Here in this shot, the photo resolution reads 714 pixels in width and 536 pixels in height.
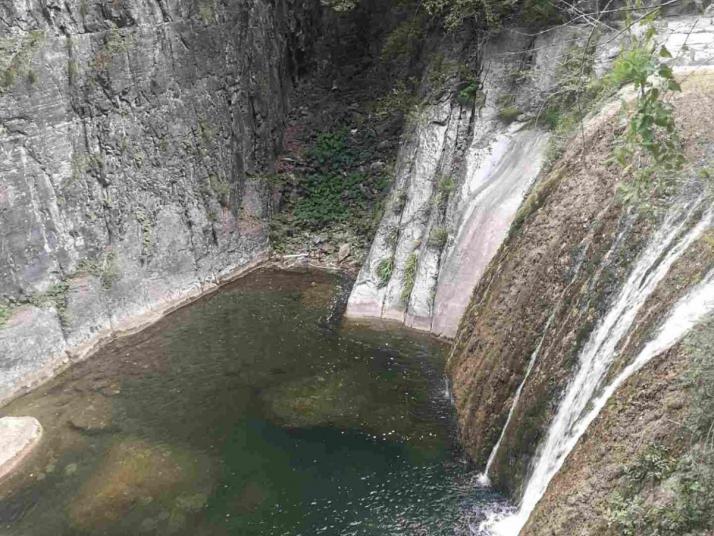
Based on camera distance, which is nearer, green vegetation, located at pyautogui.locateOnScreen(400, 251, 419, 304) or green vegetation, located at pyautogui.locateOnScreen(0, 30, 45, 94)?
green vegetation, located at pyautogui.locateOnScreen(0, 30, 45, 94)

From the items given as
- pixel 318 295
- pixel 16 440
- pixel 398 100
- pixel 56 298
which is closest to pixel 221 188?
pixel 318 295

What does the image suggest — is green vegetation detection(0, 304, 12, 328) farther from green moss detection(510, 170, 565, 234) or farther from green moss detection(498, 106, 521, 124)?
green moss detection(498, 106, 521, 124)

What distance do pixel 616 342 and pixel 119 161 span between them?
8.51 m

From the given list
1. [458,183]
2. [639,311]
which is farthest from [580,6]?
[639,311]

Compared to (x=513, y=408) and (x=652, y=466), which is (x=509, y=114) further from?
(x=652, y=466)

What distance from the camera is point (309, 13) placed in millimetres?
15227

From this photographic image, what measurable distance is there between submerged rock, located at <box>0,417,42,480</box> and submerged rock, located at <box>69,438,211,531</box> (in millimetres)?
1064

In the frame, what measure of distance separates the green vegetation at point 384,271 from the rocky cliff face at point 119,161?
3.02m

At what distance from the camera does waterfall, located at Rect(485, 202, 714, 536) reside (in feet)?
15.0

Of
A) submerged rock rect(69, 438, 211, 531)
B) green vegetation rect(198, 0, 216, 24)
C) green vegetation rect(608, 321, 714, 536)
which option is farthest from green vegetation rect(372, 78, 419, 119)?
green vegetation rect(608, 321, 714, 536)

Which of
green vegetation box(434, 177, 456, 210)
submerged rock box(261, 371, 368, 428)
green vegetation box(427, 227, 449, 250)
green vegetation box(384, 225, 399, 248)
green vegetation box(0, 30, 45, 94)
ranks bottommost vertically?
submerged rock box(261, 371, 368, 428)

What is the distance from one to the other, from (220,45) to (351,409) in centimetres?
761

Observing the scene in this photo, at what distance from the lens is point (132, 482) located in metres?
7.46

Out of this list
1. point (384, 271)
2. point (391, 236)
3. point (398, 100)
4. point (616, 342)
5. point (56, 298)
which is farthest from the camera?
point (398, 100)
